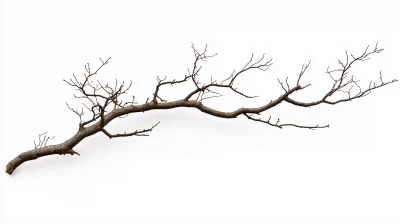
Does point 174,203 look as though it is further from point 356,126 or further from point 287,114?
point 356,126

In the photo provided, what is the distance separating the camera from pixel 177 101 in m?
2.31

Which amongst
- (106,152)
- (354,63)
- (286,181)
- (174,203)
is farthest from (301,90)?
(106,152)

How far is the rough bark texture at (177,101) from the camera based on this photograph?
7.41 feet

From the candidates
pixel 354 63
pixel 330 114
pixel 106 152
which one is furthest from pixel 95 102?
pixel 354 63

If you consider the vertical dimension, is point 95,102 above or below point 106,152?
above

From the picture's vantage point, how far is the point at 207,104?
2.37 m

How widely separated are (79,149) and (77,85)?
1.11 feet

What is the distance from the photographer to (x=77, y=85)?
2320 mm

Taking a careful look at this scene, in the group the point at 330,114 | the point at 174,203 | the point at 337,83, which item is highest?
the point at 337,83

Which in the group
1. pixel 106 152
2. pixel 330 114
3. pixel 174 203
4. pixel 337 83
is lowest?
pixel 174 203

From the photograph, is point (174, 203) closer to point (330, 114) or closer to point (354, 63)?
point (330, 114)

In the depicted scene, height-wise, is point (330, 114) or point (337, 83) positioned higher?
point (337, 83)

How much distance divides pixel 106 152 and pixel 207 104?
593 millimetres

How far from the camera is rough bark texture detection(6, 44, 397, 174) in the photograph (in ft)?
7.41
